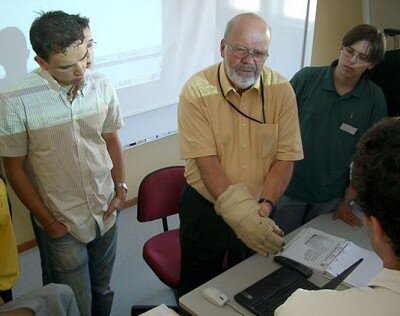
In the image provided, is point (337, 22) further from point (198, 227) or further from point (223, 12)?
point (198, 227)

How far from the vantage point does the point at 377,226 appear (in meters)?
0.83

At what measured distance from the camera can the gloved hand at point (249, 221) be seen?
1519 mm

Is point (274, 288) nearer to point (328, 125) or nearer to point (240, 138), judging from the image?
point (240, 138)

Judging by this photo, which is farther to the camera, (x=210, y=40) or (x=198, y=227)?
(x=210, y=40)

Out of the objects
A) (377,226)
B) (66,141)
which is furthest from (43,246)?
(377,226)

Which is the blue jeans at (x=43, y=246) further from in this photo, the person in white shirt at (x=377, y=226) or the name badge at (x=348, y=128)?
the name badge at (x=348, y=128)

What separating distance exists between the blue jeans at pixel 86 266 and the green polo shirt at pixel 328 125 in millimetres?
1045

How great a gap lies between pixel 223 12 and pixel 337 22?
69.7 inches

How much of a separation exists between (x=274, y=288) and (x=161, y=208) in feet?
3.01

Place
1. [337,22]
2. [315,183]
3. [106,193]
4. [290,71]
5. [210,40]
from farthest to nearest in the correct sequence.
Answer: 1. [337,22]
2. [290,71]
3. [210,40]
4. [315,183]
5. [106,193]

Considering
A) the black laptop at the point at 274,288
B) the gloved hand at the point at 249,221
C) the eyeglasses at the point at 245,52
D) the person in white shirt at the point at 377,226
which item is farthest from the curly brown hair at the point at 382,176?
the eyeglasses at the point at 245,52

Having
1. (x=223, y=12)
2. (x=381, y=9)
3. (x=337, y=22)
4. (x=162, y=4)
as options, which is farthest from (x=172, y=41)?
(x=381, y=9)

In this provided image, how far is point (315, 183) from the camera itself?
212cm

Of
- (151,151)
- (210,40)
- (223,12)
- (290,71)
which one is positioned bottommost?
(151,151)
